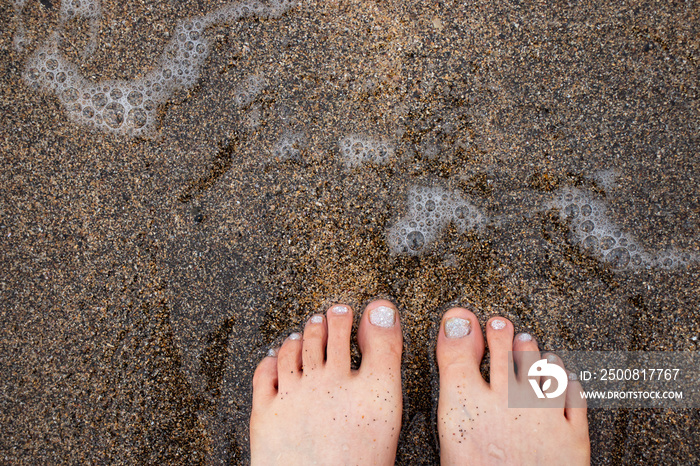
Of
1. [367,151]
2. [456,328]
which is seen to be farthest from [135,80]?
[456,328]

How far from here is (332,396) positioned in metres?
1.32

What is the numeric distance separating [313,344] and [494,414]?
27.4 inches

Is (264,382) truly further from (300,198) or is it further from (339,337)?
(300,198)

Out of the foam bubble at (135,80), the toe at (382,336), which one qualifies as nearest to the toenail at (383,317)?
the toe at (382,336)

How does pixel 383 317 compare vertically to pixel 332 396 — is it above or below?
above

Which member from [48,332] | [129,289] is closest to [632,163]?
[129,289]

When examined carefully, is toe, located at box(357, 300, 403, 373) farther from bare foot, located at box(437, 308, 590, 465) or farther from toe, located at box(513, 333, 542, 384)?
toe, located at box(513, 333, 542, 384)

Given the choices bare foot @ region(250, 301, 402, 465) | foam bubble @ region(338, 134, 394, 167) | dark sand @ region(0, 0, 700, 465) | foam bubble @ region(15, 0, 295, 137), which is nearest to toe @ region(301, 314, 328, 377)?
bare foot @ region(250, 301, 402, 465)

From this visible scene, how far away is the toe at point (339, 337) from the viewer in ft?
4.30

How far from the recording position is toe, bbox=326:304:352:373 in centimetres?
131

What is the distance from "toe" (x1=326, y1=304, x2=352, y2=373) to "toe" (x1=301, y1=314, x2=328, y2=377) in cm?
3

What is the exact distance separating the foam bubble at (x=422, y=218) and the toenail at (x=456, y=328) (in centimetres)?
27

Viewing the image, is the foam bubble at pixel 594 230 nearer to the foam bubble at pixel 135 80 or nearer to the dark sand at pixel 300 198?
the dark sand at pixel 300 198


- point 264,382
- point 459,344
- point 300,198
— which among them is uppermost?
point 300,198
